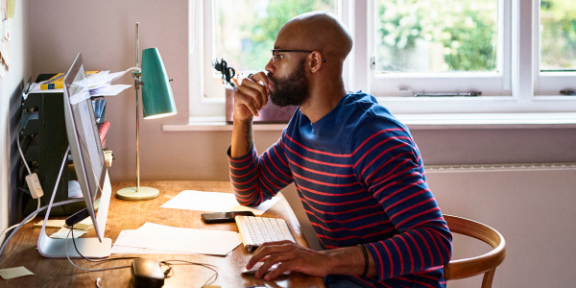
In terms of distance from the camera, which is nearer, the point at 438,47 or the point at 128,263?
the point at 128,263

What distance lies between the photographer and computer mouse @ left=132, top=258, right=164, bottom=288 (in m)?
0.91

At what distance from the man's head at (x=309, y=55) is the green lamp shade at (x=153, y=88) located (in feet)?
1.36

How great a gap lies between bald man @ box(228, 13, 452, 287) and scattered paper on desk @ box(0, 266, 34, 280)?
437mm

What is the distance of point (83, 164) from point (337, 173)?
2.09 ft

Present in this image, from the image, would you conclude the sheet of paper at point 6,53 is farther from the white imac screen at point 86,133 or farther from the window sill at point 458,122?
the window sill at point 458,122

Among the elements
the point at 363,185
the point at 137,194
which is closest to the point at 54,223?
the point at 137,194

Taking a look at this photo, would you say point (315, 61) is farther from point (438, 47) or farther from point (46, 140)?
point (438, 47)

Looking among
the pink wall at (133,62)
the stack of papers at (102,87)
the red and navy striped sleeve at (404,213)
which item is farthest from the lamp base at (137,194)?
the red and navy striped sleeve at (404,213)

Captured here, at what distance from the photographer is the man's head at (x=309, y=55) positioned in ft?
4.70

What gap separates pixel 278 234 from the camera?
1256 millimetres

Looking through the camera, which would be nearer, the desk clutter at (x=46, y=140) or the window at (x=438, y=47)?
the desk clutter at (x=46, y=140)

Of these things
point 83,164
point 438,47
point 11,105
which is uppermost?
point 438,47

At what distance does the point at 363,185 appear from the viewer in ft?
4.14

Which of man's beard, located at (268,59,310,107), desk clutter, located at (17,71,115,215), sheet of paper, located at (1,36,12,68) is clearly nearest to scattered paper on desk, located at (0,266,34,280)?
→ desk clutter, located at (17,71,115,215)
